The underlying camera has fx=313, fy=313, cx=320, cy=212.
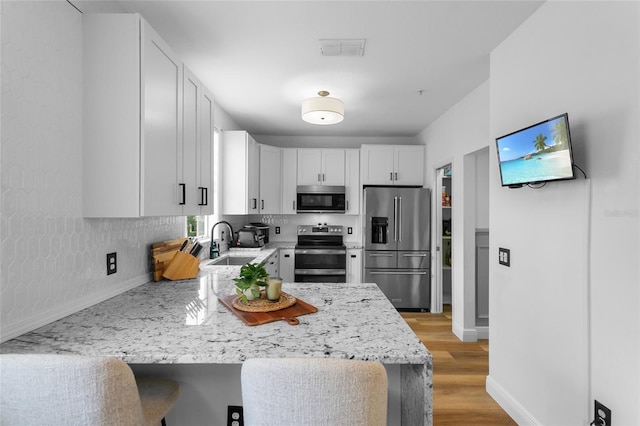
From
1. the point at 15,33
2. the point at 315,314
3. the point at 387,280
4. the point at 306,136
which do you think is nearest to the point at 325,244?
the point at 387,280

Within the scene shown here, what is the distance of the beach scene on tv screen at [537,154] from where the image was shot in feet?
4.88

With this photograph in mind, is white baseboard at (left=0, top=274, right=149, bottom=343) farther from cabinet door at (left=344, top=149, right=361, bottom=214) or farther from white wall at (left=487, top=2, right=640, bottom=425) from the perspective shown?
cabinet door at (left=344, top=149, right=361, bottom=214)

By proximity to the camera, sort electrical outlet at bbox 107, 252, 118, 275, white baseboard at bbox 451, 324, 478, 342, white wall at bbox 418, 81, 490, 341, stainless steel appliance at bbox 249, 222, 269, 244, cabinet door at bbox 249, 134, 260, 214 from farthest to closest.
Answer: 1. stainless steel appliance at bbox 249, 222, 269, 244
2. cabinet door at bbox 249, 134, 260, 214
3. white baseboard at bbox 451, 324, 478, 342
4. white wall at bbox 418, 81, 490, 341
5. electrical outlet at bbox 107, 252, 118, 275

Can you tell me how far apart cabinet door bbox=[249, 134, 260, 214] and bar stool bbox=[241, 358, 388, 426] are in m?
3.18

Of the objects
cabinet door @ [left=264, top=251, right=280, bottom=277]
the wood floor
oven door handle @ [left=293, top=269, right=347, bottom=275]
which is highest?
cabinet door @ [left=264, top=251, right=280, bottom=277]

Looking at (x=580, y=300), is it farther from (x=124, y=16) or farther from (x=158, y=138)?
(x=124, y=16)

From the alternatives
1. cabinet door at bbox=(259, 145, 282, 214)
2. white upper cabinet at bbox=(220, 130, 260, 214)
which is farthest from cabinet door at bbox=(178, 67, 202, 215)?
cabinet door at bbox=(259, 145, 282, 214)

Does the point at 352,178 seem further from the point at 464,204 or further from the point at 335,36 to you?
the point at 335,36

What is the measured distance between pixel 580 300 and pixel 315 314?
1.30 meters

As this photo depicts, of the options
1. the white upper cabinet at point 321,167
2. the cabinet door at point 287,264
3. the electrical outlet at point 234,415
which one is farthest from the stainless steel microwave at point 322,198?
the electrical outlet at point 234,415

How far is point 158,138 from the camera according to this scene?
1.62m

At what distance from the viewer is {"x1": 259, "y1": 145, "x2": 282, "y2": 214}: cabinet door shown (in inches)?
175

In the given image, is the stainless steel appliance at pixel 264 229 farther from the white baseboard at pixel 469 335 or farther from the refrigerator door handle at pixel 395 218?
the white baseboard at pixel 469 335

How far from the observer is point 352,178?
15.6 feet
